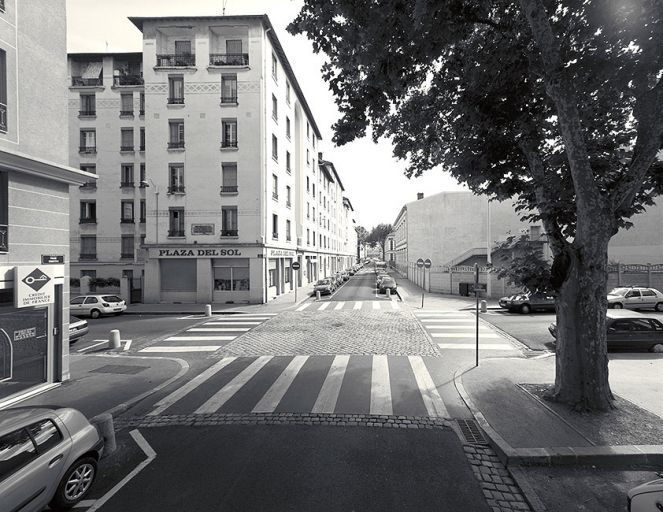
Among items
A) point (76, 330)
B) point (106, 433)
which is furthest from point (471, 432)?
point (76, 330)

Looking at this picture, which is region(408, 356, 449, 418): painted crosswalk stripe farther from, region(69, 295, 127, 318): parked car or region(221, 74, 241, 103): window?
region(221, 74, 241, 103): window

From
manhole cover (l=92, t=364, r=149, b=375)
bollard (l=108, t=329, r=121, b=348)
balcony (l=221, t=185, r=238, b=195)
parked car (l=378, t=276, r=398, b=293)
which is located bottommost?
manhole cover (l=92, t=364, r=149, b=375)

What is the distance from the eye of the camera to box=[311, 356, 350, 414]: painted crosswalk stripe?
6.80 m

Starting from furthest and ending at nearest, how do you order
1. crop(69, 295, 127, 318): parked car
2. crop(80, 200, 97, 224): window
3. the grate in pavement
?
crop(80, 200, 97, 224): window < crop(69, 295, 127, 318): parked car < the grate in pavement

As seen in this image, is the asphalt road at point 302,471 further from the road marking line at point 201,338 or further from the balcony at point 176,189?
the balcony at point 176,189

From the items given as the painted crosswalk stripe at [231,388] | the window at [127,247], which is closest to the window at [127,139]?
the window at [127,247]

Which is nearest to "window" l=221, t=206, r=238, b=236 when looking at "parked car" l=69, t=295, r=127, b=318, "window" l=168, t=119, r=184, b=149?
"window" l=168, t=119, r=184, b=149

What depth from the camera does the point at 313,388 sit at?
7.80 meters

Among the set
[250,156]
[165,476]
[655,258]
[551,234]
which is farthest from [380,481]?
[655,258]

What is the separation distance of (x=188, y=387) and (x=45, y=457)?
171 inches

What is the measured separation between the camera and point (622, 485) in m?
4.41

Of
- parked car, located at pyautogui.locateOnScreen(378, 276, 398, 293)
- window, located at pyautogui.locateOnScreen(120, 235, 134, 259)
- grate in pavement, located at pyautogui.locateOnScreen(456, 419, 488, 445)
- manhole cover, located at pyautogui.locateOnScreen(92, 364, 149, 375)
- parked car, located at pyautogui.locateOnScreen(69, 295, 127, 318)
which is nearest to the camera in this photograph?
grate in pavement, located at pyautogui.locateOnScreen(456, 419, 488, 445)

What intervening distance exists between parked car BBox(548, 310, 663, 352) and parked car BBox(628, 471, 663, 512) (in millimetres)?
8309

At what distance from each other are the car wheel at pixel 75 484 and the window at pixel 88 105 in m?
30.7
